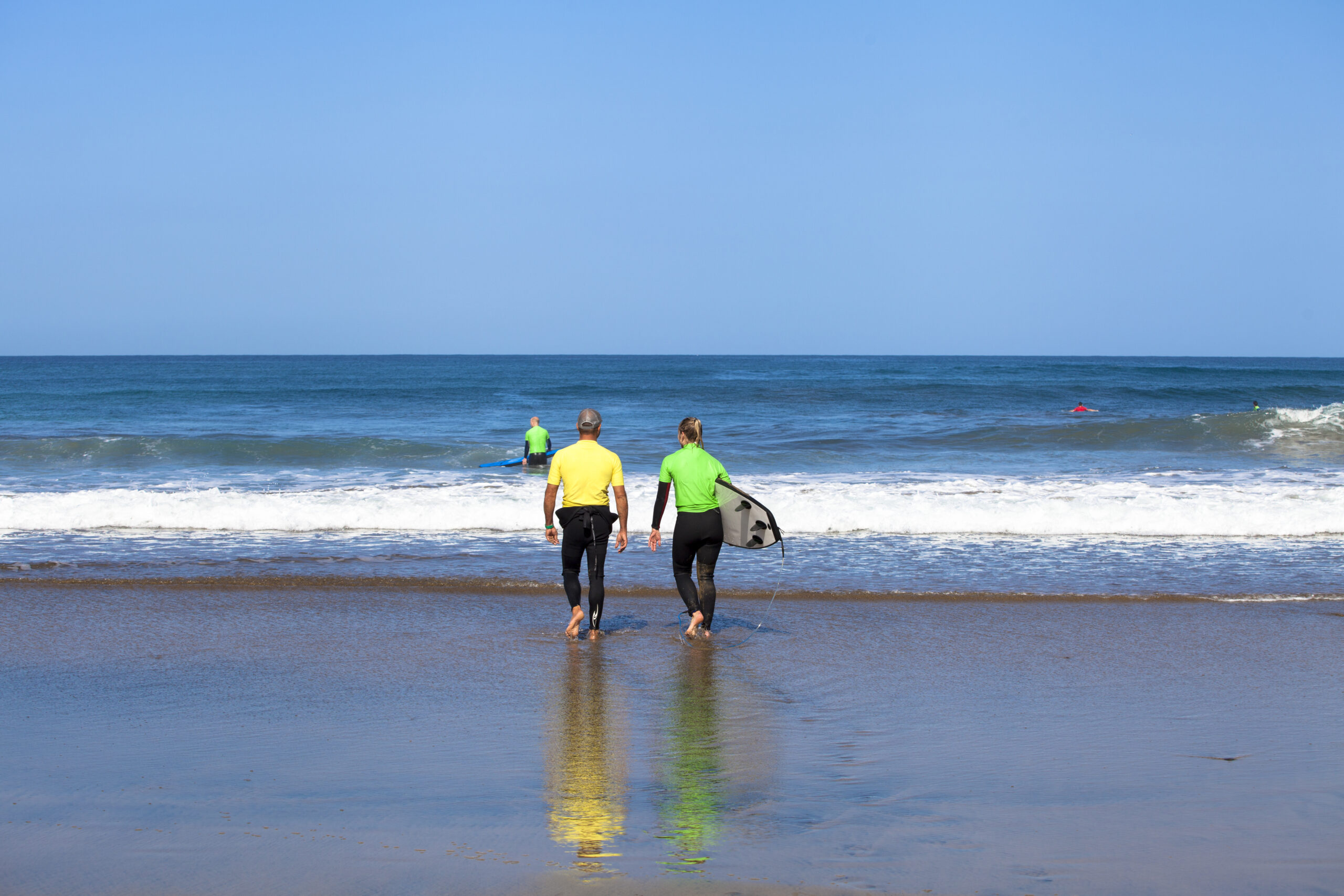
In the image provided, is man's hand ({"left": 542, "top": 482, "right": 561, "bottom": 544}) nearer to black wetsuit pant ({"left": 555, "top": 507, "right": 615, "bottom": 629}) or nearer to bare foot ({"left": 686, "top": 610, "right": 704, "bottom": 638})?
black wetsuit pant ({"left": 555, "top": 507, "right": 615, "bottom": 629})

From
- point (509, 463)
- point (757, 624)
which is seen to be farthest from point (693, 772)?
point (509, 463)

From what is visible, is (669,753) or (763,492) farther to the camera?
(763,492)

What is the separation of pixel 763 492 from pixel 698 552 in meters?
7.33

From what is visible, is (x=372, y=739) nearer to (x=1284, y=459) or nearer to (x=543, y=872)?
(x=543, y=872)

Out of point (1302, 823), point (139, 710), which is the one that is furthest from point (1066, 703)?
point (139, 710)

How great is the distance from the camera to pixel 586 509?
6.62 metres

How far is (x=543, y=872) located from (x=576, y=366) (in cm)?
9048

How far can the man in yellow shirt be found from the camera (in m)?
6.57

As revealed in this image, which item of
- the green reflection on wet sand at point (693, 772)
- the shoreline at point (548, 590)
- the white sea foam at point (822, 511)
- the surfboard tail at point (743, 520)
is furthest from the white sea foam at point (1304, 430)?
the green reflection on wet sand at point (693, 772)

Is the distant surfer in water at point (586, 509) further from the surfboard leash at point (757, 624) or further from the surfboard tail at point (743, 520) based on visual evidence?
the surfboard tail at point (743, 520)

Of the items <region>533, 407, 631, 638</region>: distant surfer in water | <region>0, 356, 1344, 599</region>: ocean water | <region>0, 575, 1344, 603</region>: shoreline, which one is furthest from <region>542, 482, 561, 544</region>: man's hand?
<region>0, 356, 1344, 599</region>: ocean water

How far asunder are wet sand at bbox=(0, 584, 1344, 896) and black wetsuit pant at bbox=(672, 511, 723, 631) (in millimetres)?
316

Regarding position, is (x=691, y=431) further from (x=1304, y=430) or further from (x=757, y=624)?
(x=1304, y=430)

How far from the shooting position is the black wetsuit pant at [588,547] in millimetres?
6645
